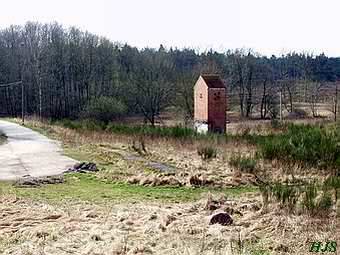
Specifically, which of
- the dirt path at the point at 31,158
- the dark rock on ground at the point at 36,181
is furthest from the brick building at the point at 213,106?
the dark rock on ground at the point at 36,181

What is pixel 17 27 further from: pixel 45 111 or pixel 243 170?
pixel 243 170

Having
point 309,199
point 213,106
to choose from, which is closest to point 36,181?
point 309,199

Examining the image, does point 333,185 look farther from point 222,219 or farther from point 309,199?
point 222,219

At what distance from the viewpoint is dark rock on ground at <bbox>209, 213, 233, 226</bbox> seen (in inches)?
313

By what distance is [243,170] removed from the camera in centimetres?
1459

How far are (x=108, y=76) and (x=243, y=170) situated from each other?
49144mm

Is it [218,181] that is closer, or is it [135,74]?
[218,181]

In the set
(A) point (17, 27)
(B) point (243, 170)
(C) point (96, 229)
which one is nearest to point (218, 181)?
(B) point (243, 170)

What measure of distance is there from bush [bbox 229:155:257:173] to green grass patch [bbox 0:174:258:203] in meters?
1.67

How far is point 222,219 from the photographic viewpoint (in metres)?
8.06

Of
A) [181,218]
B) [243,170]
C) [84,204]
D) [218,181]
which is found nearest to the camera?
[181,218]

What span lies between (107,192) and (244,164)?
4406 mm

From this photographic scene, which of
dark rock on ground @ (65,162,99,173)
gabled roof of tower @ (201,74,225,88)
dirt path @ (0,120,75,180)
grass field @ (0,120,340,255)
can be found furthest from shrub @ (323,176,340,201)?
gabled roof of tower @ (201,74,225,88)

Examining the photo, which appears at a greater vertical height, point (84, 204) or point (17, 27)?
point (17, 27)
